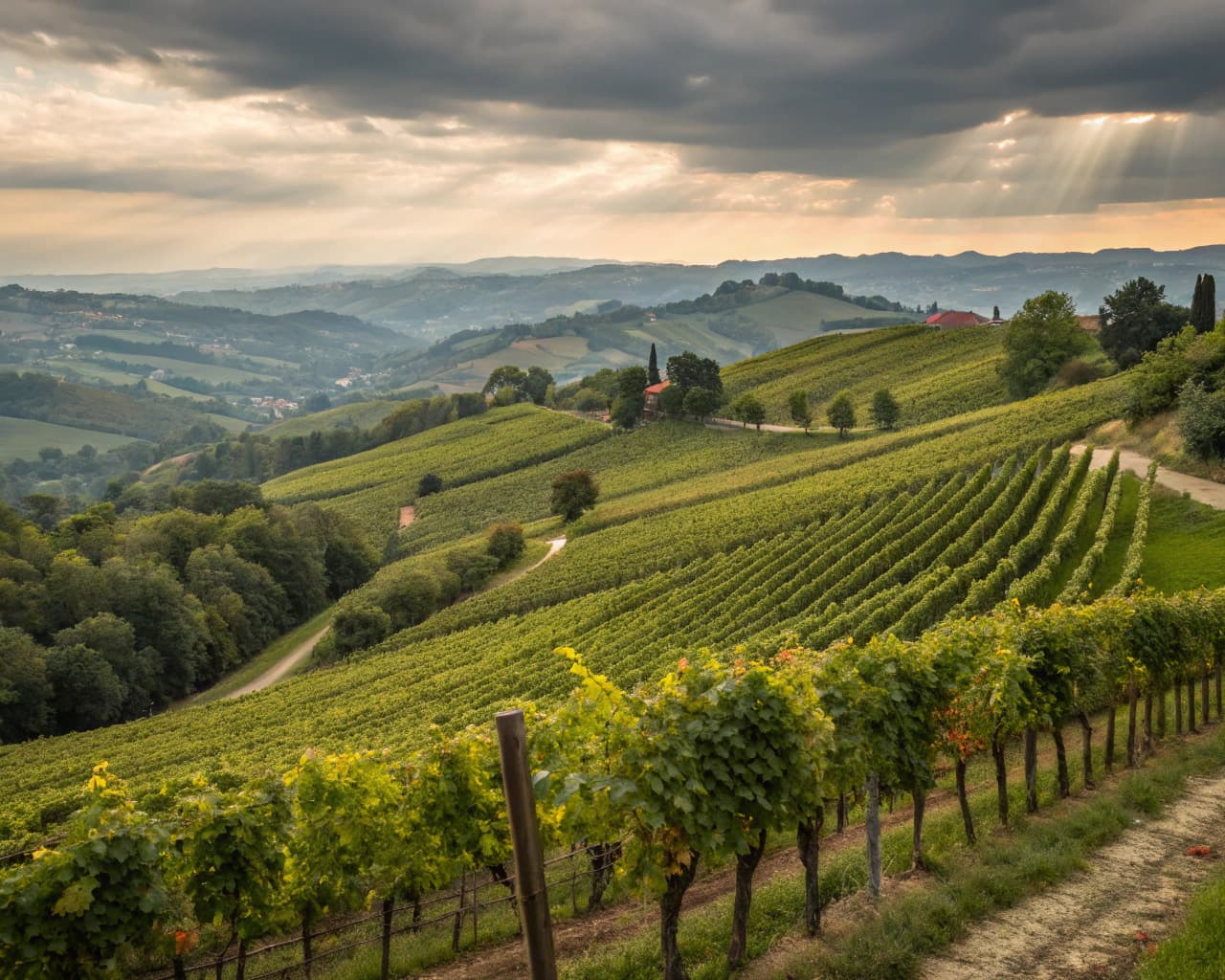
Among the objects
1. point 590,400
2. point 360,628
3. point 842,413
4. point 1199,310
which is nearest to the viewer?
point 360,628

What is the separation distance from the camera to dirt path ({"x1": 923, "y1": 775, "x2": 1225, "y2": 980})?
9.73m

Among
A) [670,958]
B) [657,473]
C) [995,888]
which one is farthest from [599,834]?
[657,473]

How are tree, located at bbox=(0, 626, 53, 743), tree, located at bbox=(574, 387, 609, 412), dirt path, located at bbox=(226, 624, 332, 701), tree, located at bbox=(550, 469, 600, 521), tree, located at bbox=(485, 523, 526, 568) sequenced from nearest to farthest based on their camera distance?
tree, located at bbox=(0, 626, 53, 743)
dirt path, located at bbox=(226, 624, 332, 701)
tree, located at bbox=(485, 523, 526, 568)
tree, located at bbox=(550, 469, 600, 521)
tree, located at bbox=(574, 387, 609, 412)

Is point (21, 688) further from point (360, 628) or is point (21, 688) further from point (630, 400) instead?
point (630, 400)

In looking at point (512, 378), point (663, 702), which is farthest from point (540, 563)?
point (512, 378)

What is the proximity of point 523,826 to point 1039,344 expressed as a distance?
89783 mm

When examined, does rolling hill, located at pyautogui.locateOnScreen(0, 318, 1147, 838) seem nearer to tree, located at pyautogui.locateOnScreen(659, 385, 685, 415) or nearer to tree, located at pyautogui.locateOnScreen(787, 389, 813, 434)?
tree, located at pyautogui.locateOnScreen(787, 389, 813, 434)

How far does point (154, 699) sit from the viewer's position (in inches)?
2264

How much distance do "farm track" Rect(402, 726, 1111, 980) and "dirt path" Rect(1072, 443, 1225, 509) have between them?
31.6 metres

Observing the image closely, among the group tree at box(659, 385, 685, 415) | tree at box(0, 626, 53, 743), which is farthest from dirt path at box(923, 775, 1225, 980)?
tree at box(659, 385, 685, 415)

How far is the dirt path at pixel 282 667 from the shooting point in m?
59.1

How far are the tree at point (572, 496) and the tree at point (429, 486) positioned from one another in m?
32.5

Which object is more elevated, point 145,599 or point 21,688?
point 145,599

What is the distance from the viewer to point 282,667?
206 feet
